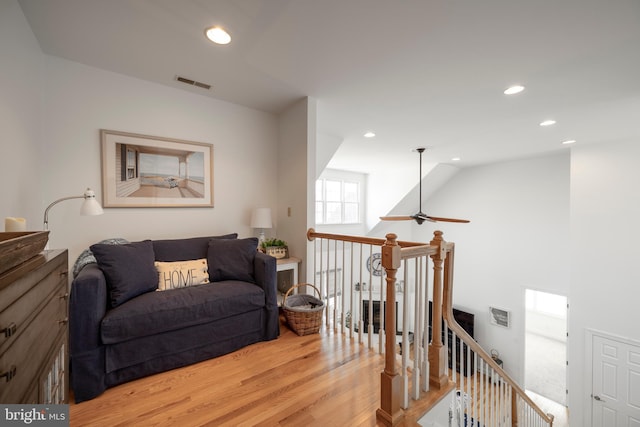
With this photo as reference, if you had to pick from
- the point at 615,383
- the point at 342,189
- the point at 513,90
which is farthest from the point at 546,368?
the point at 513,90

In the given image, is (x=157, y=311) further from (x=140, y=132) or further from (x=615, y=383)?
(x=615, y=383)

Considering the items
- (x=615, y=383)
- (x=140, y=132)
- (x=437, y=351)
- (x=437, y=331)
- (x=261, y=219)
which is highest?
(x=140, y=132)

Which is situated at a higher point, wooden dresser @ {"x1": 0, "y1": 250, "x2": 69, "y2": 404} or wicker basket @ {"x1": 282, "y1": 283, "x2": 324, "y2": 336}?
wooden dresser @ {"x1": 0, "y1": 250, "x2": 69, "y2": 404}

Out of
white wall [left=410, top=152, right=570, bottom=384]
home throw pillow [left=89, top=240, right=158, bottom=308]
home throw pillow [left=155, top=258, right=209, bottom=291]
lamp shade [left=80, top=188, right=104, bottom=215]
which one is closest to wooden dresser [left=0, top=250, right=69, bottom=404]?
home throw pillow [left=89, top=240, right=158, bottom=308]

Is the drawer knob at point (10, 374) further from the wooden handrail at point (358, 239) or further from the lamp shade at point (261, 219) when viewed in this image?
the lamp shade at point (261, 219)

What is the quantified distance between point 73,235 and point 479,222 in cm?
747

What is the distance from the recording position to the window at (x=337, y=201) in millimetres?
6270

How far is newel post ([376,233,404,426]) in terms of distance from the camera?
1435mm

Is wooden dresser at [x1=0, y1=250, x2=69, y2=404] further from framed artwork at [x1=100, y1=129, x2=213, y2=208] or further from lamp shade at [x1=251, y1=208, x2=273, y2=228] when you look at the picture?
lamp shade at [x1=251, y1=208, x2=273, y2=228]

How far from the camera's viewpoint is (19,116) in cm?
169

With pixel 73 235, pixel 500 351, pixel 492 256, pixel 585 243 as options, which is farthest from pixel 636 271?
pixel 73 235

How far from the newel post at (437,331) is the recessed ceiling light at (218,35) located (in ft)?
6.59

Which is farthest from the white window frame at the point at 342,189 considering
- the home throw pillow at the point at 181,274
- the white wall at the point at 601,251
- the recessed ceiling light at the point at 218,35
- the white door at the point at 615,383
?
the white door at the point at 615,383

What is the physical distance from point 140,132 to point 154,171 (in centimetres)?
38
